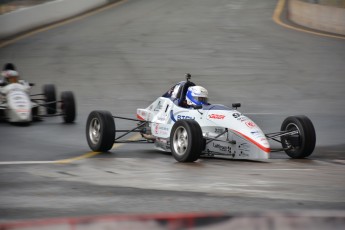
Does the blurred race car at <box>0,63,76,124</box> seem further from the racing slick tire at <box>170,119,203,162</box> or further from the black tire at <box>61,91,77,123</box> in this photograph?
the racing slick tire at <box>170,119,203,162</box>

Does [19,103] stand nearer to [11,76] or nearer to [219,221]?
[11,76]

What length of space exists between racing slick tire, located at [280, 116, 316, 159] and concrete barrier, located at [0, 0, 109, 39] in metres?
23.1

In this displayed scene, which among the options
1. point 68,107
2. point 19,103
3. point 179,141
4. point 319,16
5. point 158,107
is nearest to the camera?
point 179,141

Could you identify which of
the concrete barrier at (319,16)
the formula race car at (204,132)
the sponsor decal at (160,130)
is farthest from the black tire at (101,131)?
the concrete barrier at (319,16)

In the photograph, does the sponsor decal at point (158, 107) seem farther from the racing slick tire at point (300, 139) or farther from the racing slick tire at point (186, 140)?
the racing slick tire at point (300, 139)

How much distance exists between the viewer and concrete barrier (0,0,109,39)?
3600cm

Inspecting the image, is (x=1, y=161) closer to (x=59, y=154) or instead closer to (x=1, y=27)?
(x=59, y=154)

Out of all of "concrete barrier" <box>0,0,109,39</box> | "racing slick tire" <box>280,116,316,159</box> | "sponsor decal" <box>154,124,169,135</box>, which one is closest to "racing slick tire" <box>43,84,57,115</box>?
"sponsor decal" <box>154,124,169,135</box>

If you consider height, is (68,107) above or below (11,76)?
below

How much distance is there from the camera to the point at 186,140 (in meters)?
13.5

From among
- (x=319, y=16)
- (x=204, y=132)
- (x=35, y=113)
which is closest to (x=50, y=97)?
(x=35, y=113)

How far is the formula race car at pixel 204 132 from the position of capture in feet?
43.9

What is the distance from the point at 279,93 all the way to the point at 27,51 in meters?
11.6

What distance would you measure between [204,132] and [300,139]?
1.57 meters
